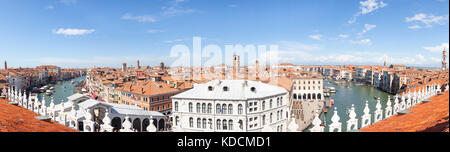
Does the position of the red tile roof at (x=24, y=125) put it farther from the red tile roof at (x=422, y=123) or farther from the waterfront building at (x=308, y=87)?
the waterfront building at (x=308, y=87)

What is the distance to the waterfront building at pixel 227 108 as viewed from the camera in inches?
599

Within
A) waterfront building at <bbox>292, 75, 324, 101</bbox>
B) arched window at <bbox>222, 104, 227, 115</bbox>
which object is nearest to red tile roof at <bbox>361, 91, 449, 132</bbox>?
arched window at <bbox>222, 104, 227, 115</bbox>

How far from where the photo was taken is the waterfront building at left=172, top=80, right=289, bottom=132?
15.2m

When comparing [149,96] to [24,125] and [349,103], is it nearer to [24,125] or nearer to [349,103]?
[24,125]

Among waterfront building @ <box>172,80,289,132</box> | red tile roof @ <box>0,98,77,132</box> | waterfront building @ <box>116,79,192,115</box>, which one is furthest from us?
waterfront building @ <box>116,79,192,115</box>

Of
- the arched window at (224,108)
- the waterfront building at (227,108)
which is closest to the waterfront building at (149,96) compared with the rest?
the waterfront building at (227,108)

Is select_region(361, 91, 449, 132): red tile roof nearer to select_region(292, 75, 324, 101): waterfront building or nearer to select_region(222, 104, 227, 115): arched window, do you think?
select_region(222, 104, 227, 115): arched window

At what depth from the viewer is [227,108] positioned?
15.3m
